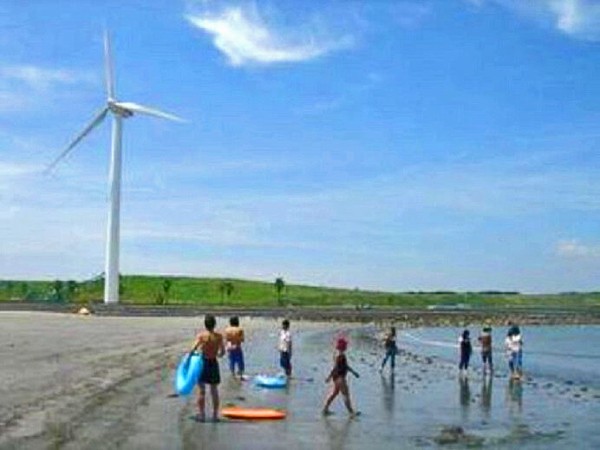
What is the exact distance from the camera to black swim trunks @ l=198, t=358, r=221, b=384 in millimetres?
20141

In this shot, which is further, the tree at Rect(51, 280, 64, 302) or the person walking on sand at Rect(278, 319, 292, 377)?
the tree at Rect(51, 280, 64, 302)

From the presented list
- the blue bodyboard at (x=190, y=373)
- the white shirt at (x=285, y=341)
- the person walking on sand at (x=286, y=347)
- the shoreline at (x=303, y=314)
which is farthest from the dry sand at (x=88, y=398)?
the shoreline at (x=303, y=314)

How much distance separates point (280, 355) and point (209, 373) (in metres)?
13.8

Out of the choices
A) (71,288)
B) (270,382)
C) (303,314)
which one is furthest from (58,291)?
(270,382)

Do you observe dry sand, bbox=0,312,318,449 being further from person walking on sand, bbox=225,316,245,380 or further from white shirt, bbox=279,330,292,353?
white shirt, bbox=279,330,292,353

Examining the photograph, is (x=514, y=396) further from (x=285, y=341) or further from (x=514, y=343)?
(x=285, y=341)

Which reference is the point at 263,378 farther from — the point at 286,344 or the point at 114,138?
the point at 114,138

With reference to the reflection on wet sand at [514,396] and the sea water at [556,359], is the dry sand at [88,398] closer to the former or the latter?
the reflection on wet sand at [514,396]

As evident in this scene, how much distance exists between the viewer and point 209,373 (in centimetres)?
2020

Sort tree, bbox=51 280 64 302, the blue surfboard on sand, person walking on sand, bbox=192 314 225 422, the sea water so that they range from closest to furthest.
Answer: person walking on sand, bbox=192 314 225 422
the blue surfboard on sand
the sea water
tree, bbox=51 280 64 302

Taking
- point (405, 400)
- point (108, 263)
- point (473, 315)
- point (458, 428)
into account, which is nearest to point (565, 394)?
point (405, 400)

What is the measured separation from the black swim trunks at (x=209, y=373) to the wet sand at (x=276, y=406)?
926mm

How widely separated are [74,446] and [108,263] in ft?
318

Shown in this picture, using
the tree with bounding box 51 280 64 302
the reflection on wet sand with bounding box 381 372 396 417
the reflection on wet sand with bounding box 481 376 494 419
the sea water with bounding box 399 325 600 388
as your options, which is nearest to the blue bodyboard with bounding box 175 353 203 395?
the reflection on wet sand with bounding box 381 372 396 417
